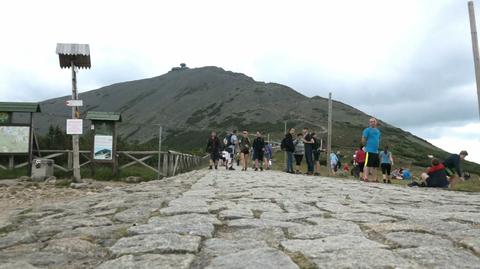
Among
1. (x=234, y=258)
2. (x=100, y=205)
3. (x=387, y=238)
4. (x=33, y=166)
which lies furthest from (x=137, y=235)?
(x=33, y=166)

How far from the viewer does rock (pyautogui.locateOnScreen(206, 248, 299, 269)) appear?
8.84 feet

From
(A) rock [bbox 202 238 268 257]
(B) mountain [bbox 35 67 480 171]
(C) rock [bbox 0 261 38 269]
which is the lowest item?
(C) rock [bbox 0 261 38 269]

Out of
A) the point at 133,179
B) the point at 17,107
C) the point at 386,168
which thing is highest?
the point at 17,107

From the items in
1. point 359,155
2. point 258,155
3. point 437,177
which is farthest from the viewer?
point 258,155

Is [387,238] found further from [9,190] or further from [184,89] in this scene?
[184,89]

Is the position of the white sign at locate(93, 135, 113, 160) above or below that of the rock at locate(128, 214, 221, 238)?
above

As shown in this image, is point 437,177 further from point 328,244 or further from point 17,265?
point 17,265

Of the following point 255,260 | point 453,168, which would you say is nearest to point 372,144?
point 453,168

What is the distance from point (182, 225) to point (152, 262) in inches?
48.1

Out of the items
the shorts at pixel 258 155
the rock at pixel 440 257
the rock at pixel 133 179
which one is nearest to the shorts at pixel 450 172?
the shorts at pixel 258 155

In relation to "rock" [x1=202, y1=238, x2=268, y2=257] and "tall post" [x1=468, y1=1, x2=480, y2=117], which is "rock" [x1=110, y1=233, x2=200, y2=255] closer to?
"rock" [x1=202, y1=238, x2=268, y2=257]

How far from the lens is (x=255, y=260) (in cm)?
281

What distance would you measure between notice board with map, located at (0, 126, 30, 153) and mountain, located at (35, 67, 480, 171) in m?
43.5

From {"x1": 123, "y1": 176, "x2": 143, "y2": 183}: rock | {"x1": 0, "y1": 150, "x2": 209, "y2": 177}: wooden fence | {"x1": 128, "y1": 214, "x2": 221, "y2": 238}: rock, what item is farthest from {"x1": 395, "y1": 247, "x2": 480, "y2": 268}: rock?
{"x1": 0, "y1": 150, "x2": 209, "y2": 177}: wooden fence
